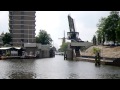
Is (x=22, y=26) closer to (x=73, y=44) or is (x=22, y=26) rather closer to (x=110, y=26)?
(x=73, y=44)

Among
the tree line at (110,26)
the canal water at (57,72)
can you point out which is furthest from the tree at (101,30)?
the canal water at (57,72)

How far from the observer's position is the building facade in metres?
140

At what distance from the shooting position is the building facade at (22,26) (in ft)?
460

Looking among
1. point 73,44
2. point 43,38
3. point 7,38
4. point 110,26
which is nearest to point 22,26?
point 7,38

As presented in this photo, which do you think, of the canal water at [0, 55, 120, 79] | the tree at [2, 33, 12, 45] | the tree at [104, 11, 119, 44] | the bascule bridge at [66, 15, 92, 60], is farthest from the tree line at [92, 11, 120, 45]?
the tree at [2, 33, 12, 45]

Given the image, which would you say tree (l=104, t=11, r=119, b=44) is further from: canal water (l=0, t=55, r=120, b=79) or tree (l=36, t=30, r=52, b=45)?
tree (l=36, t=30, r=52, b=45)

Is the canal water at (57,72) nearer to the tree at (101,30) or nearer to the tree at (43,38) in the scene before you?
the tree at (101,30)
